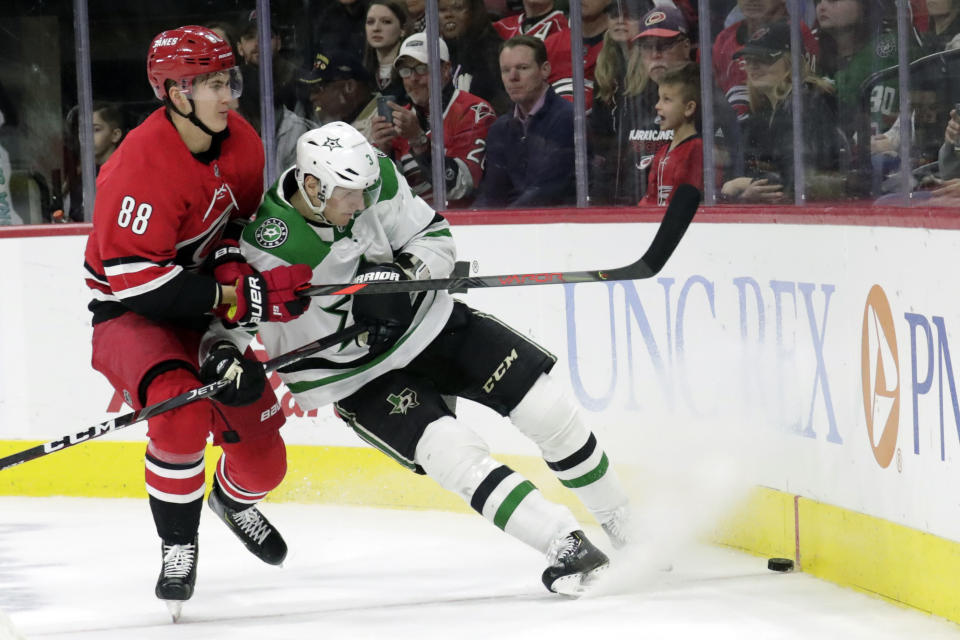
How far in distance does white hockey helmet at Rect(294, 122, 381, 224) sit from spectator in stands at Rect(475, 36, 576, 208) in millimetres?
1431

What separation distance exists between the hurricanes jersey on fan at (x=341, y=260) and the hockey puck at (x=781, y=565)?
99cm

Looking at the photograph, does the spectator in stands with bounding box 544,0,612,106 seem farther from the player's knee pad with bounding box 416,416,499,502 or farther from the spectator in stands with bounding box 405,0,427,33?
the player's knee pad with bounding box 416,416,499,502

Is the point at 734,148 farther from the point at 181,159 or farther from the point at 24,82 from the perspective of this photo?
the point at 24,82

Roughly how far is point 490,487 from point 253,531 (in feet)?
2.59

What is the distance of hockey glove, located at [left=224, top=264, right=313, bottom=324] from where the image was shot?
304 centimetres

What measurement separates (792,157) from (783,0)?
0.41m

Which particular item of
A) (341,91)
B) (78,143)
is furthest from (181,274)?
(78,143)

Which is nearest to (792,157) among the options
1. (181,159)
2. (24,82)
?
(181,159)

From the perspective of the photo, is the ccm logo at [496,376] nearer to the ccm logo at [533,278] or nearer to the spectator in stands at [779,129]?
the ccm logo at [533,278]

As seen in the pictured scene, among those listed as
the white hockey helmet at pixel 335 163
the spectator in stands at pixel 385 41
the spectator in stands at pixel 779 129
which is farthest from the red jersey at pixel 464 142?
the white hockey helmet at pixel 335 163

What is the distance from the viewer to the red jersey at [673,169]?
13.5 feet

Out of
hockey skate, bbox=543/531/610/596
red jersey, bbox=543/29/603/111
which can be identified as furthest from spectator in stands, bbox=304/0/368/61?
hockey skate, bbox=543/531/610/596

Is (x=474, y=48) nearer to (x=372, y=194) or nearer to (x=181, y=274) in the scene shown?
(x=372, y=194)

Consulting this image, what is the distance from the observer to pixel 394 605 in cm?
336
